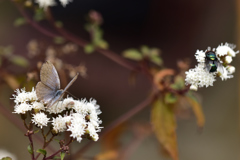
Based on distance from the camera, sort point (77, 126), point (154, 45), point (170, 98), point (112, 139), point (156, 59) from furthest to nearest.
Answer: point (154, 45), point (112, 139), point (156, 59), point (170, 98), point (77, 126)

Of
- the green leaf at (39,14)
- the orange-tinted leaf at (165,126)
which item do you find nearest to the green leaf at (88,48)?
the green leaf at (39,14)

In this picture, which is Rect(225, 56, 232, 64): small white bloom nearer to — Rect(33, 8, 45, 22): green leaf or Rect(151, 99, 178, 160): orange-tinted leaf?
Rect(151, 99, 178, 160): orange-tinted leaf

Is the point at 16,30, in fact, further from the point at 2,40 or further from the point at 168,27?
the point at 168,27

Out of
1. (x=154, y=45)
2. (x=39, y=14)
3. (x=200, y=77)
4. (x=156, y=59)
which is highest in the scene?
(x=154, y=45)

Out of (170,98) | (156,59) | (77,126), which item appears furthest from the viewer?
(156,59)

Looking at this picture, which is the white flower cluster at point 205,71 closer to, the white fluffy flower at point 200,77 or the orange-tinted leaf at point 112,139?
the white fluffy flower at point 200,77

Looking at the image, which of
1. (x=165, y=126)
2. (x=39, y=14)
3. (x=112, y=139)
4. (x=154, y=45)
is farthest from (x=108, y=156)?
(x=154, y=45)

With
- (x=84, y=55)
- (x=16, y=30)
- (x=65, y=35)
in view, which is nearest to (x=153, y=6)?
(x=84, y=55)

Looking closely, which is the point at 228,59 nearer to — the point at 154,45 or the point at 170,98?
the point at 170,98

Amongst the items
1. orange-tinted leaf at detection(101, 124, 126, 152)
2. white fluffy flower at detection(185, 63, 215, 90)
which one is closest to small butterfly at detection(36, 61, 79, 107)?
white fluffy flower at detection(185, 63, 215, 90)
